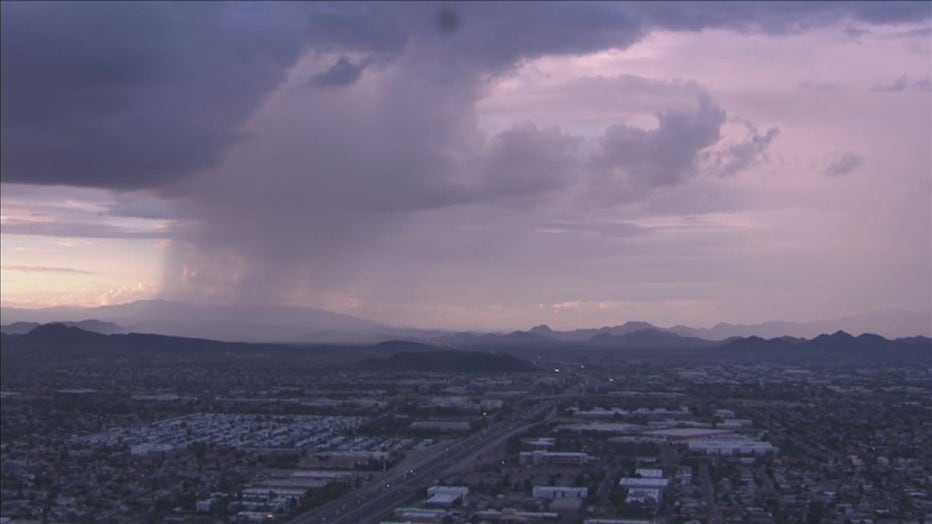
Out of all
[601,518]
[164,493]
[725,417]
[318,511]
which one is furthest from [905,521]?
[725,417]

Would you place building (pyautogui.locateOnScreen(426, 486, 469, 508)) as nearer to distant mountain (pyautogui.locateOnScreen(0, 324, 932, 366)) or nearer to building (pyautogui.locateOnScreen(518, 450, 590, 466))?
building (pyautogui.locateOnScreen(518, 450, 590, 466))

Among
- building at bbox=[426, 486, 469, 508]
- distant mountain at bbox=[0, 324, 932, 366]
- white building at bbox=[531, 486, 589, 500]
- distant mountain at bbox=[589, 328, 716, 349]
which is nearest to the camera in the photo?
building at bbox=[426, 486, 469, 508]

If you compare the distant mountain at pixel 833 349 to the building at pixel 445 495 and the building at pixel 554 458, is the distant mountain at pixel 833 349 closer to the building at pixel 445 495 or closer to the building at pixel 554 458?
the building at pixel 554 458

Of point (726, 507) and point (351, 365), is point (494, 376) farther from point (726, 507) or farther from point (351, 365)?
point (726, 507)

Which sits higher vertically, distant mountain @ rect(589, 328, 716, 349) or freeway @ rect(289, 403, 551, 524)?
distant mountain @ rect(589, 328, 716, 349)

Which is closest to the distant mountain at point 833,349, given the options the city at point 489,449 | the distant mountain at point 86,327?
the city at point 489,449

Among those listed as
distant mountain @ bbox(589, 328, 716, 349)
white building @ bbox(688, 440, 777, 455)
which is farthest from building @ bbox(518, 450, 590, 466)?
distant mountain @ bbox(589, 328, 716, 349)

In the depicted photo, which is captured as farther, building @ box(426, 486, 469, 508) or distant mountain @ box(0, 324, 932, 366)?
distant mountain @ box(0, 324, 932, 366)

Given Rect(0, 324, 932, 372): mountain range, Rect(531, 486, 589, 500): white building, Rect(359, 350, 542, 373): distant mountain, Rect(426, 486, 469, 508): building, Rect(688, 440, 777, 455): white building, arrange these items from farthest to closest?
Rect(359, 350, 542, 373): distant mountain → Rect(0, 324, 932, 372): mountain range → Rect(688, 440, 777, 455): white building → Rect(531, 486, 589, 500): white building → Rect(426, 486, 469, 508): building

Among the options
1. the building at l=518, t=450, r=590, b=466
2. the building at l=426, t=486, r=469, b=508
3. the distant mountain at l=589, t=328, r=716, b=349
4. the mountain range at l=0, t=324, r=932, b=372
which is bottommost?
the building at l=426, t=486, r=469, b=508
